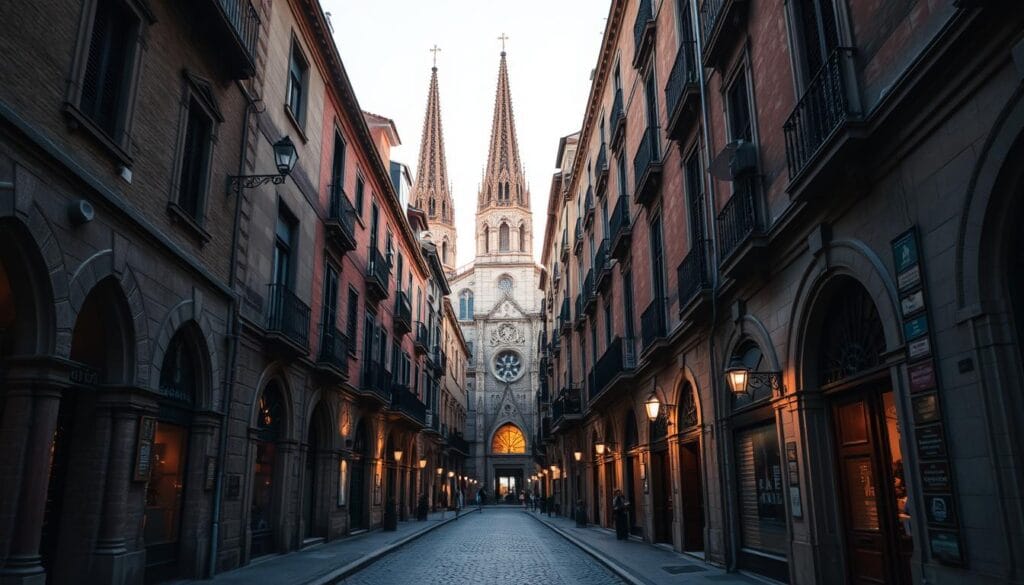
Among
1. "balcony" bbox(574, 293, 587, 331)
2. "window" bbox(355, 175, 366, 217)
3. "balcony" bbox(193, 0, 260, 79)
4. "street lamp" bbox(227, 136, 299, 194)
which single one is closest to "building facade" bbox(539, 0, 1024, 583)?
"street lamp" bbox(227, 136, 299, 194)

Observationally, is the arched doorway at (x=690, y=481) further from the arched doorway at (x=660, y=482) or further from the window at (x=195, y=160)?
the window at (x=195, y=160)

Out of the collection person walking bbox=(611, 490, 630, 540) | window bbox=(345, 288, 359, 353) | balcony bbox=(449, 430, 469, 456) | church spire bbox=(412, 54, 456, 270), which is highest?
church spire bbox=(412, 54, 456, 270)

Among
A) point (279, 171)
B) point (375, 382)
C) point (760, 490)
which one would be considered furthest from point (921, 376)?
point (375, 382)

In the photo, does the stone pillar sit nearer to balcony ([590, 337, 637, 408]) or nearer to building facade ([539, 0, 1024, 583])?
building facade ([539, 0, 1024, 583])

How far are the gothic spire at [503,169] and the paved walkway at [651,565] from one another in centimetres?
6777

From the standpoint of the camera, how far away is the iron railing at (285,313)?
16.0 meters

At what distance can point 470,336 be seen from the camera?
252 feet

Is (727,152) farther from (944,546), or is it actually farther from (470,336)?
(470,336)

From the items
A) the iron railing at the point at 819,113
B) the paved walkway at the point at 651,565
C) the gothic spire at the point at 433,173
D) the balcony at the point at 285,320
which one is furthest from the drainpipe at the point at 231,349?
the gothic spire at the point at 433,173

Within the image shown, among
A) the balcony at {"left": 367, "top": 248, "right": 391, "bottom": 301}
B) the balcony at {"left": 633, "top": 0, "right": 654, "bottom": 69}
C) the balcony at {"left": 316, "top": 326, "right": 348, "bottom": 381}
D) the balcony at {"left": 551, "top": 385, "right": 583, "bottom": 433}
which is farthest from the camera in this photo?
the balcony at {"left": 551, "top": 385, "right": 583, "bottom": 433}

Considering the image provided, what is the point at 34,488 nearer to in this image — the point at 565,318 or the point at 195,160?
the point at 195,160

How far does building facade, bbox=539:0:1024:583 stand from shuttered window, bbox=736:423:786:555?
0.05 metres

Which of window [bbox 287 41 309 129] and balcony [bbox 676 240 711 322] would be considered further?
window [bbox 287 41 309 129]

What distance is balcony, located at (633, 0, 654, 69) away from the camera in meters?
18.9
